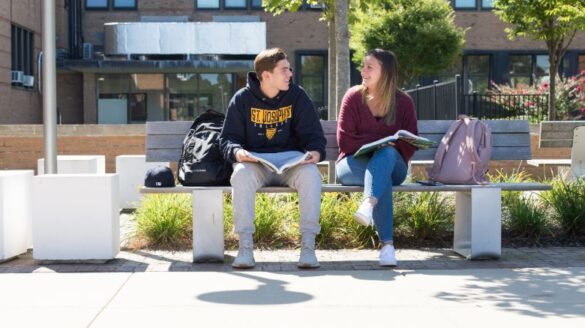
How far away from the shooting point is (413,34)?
2653cm

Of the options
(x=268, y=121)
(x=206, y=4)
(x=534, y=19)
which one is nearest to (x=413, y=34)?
(x=534, y=19)

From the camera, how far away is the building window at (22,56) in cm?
2677

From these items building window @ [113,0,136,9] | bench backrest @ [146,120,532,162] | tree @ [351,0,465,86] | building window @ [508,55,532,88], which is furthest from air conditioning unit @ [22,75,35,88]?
bench backrest @ [146,120,532,162]

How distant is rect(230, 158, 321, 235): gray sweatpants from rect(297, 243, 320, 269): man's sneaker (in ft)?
0.36

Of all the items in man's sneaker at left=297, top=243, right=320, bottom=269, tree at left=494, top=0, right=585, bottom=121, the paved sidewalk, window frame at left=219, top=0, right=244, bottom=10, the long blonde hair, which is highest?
window frame at left=219, top=0, right=244, bottom=10

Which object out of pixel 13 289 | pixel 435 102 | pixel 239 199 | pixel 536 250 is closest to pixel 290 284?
pixel 239 199

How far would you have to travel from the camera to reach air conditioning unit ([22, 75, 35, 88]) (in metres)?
27.5

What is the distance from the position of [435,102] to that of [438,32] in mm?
9417

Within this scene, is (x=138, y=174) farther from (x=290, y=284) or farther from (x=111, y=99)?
(x=111, y=99)

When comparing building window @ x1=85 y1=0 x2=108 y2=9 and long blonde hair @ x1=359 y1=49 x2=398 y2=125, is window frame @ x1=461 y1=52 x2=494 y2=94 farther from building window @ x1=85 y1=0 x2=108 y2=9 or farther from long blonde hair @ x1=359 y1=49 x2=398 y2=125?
long blonde hair @ x1=359 y1=49 x2=398 y2=125

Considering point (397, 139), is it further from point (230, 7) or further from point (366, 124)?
point (230, 7)

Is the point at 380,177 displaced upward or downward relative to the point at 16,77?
downward

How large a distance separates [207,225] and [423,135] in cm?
215

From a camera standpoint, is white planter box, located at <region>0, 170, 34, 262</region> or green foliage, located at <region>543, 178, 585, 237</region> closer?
white planter box, located at <region>0, 170, 34, 262</region>
